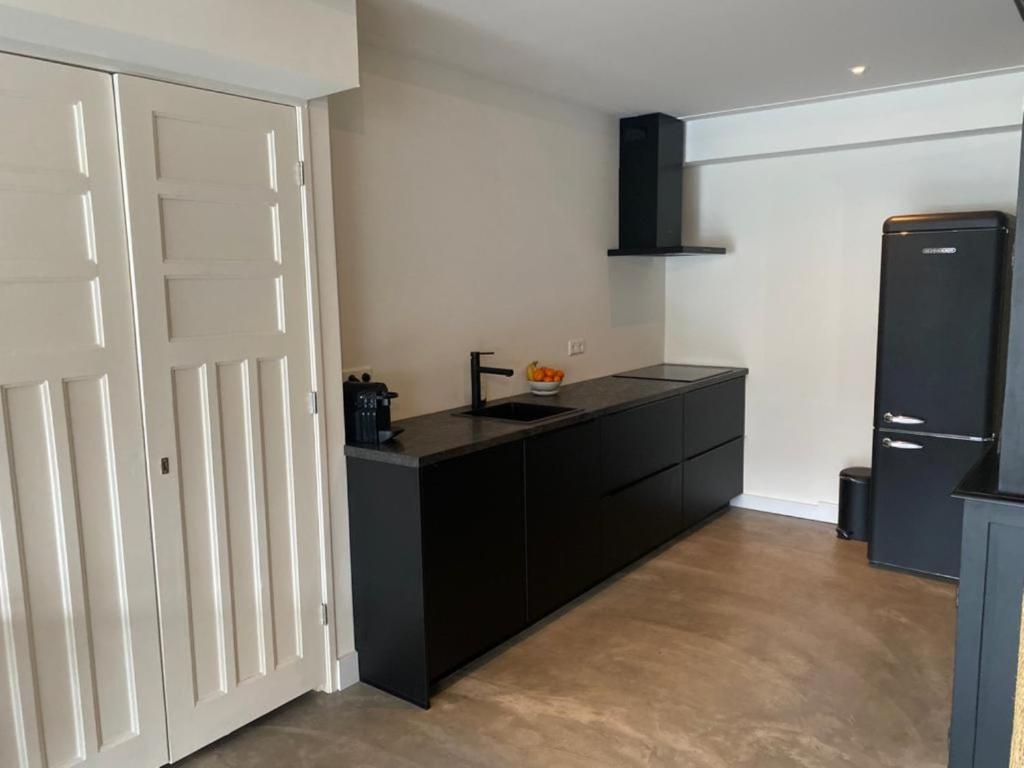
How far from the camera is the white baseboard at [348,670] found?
2900 millimetres

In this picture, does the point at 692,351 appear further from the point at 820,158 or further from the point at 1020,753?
the point at 1020,753

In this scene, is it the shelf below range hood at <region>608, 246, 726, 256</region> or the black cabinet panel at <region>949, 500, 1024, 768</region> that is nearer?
the black cabinet panel at <region>949, 500, 1024, 768</region>

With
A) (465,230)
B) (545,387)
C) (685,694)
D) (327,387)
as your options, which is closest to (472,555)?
(327,387)

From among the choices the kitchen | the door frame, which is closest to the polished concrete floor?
the kitchen

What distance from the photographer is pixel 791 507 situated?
4871 millimetres

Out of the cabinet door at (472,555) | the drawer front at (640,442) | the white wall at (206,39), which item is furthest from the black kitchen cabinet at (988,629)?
the white wall at (206,39)

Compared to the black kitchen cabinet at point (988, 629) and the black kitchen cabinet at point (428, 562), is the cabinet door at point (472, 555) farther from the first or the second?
the black kitchen cabinet at point (988, 629)

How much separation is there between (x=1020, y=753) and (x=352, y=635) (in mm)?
2267

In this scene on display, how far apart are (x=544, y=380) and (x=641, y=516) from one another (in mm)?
887

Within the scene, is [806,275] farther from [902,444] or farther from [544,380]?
[544,380]

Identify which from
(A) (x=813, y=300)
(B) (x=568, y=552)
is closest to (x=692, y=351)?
(A) (x=813, y=300)

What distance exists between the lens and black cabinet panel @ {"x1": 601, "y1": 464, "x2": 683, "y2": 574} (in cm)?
375

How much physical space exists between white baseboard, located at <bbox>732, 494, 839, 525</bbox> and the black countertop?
0.95 m

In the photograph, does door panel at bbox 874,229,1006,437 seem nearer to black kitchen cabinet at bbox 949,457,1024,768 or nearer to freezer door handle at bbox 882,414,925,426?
freezer door handle at bbox 882,414,925,426
